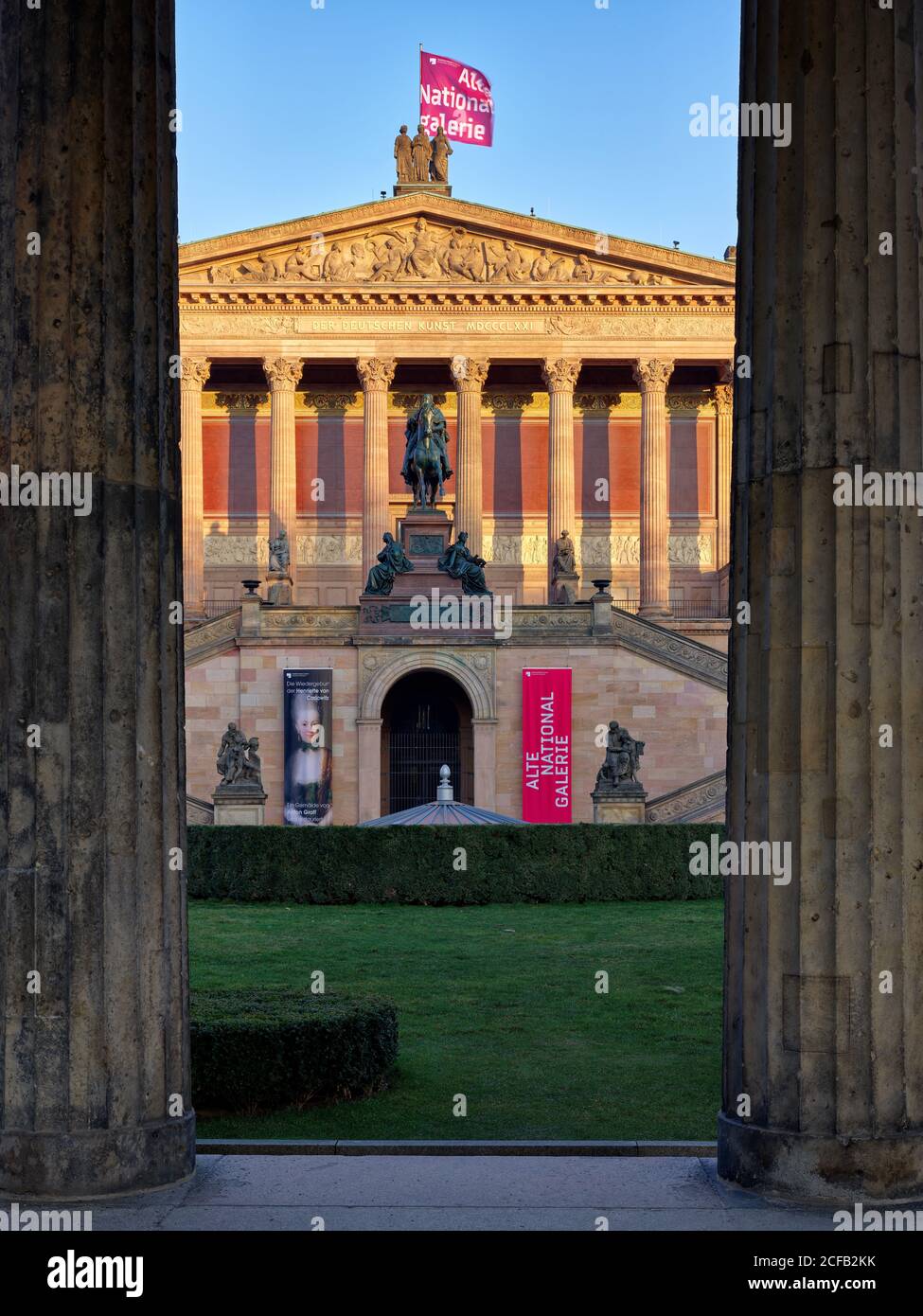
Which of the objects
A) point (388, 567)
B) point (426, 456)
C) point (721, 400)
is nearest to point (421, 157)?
point (721, 400)

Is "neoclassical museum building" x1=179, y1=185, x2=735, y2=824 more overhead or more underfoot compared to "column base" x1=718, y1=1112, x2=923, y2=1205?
more overhead

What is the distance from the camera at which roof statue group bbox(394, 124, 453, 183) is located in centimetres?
6347

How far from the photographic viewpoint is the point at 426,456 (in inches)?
1679

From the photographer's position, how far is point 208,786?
4084 centimetres

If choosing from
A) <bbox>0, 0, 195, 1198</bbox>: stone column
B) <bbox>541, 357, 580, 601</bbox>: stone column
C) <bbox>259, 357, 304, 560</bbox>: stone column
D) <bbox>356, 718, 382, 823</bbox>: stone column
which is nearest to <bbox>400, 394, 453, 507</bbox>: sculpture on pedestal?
<bbox>356, 718, 382, 823</bbox>: stone column

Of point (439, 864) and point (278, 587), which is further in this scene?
point (278, 587)

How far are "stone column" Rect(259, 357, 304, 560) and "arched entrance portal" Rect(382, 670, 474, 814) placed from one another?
16.3 metres

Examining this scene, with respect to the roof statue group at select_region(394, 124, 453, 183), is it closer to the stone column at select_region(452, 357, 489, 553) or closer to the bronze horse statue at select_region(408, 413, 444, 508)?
the stone column at select_region(452, 357, 489, 553)

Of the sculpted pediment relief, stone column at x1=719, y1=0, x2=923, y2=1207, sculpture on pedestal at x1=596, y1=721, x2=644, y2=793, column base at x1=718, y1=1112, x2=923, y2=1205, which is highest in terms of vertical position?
the sculpted pediment relief

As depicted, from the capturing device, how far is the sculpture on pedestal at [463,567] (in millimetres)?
40812

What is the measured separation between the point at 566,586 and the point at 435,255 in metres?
17.6

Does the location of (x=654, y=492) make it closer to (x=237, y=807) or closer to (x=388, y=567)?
(x=388, y=567)

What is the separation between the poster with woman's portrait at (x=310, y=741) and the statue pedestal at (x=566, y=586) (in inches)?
386
